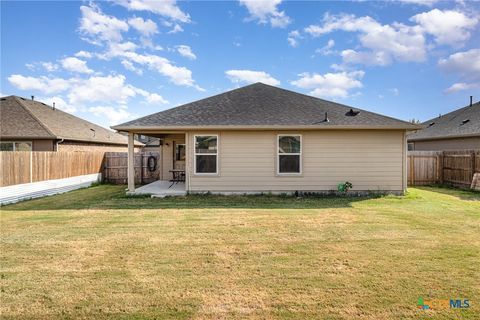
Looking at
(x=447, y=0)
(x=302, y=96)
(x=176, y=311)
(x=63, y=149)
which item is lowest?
(x=176, y=311)

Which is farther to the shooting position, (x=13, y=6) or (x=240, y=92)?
(x=240, y=92)

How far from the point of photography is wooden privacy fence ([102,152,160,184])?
1508 cm

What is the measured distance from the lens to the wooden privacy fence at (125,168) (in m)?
15.1

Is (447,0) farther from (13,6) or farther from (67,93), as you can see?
(67,93)

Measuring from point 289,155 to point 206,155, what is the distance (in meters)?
3.01

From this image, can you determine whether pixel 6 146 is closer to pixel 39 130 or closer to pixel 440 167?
pixel 39 130

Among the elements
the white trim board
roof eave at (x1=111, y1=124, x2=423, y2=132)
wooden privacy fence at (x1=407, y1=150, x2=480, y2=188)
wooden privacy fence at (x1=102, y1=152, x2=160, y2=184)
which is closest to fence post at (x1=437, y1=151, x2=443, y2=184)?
wooden privacy fence at (x1=407, y1=150, x2=480, y2=188)

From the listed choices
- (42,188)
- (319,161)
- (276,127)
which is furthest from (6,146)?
(319,161)

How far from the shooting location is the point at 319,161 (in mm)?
10008

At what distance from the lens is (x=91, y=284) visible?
3.42m

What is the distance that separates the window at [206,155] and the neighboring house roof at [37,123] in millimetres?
7866

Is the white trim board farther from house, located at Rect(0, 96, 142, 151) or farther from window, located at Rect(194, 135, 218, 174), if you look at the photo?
window, located at Rect(194, 135, 218, 174)

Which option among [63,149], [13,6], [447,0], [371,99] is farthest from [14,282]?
[371,99]

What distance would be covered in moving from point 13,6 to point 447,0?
651 inches
